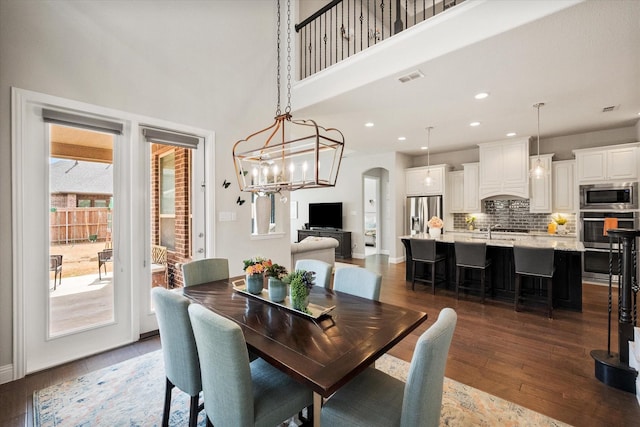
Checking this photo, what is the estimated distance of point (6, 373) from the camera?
2.34 metres

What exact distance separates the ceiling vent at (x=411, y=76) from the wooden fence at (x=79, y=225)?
3357 millimetres

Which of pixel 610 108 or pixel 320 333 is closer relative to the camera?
pixel 320 333

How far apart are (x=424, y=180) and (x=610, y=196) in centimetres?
341

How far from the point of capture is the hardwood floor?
2045mm

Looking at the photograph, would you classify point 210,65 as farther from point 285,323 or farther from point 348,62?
point 285,323

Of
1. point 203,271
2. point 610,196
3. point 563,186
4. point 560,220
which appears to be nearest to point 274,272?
→ point 203,271

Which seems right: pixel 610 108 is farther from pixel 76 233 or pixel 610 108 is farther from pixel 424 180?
pixel 76 233

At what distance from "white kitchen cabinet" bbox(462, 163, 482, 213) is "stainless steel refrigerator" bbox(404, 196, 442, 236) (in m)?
0.60

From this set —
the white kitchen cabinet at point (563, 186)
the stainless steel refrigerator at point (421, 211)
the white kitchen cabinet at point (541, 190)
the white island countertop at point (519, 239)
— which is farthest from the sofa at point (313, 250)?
the white kitchen cabinet at point (563, 186)

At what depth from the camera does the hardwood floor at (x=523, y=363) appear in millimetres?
2045

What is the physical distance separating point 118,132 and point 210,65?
1.35 m

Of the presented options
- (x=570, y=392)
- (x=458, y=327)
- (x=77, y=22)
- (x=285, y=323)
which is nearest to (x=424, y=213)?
(x=458, y=327)

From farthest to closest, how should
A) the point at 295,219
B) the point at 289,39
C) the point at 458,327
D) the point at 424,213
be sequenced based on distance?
the point at 295,219 → the point at 424,213 → the point at 289,39 → the point at 458,327

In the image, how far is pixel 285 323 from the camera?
5.50ft
